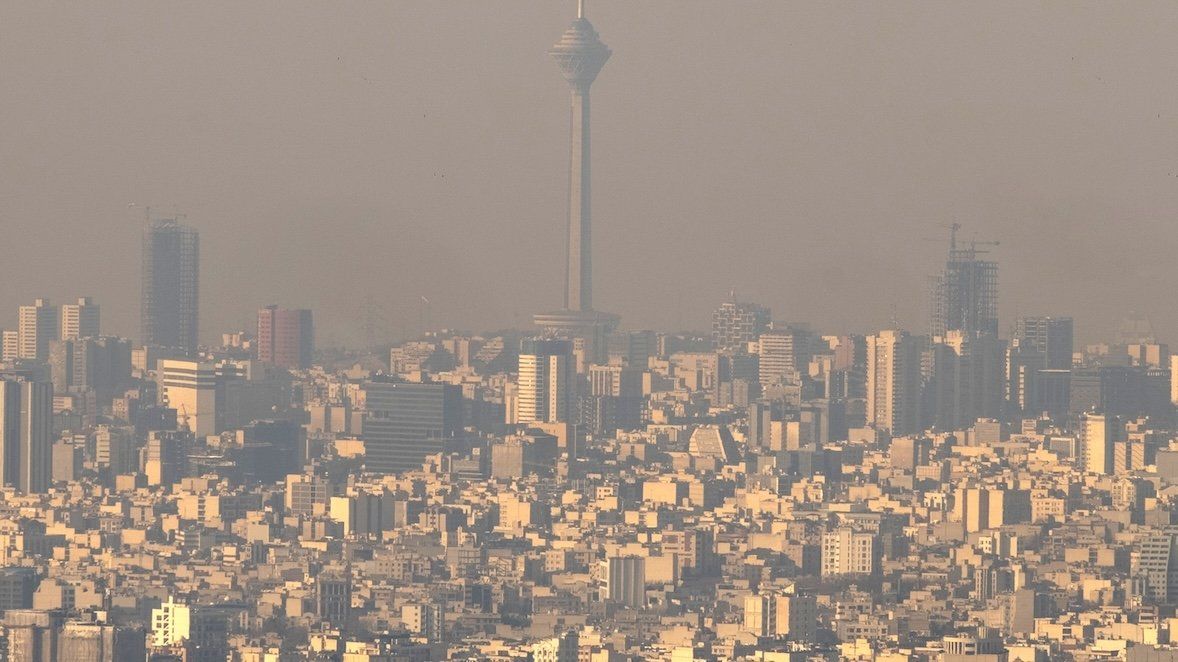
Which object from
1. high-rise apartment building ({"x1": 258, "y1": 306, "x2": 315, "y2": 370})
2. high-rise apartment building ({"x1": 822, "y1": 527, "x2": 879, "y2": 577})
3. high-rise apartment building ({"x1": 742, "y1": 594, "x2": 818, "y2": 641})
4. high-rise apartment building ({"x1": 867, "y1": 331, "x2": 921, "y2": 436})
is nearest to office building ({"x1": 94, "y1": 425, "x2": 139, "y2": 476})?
high-rise apartment building ({"x1": 258, "y1": 306, "x2": 315, "y2": 370})

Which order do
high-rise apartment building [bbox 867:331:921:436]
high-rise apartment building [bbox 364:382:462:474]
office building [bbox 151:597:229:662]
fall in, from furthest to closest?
high-rise apartment building [bbox 867:331:921:436] → high-rise apartment building [bbox 364:382:462:474] → office building [bbox 151:597:229:662]

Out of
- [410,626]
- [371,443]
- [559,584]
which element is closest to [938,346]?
[371,443]

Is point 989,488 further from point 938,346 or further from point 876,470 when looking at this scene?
point 938,346

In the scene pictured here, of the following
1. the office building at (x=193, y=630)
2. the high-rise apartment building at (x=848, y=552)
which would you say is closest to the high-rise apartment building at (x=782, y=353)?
the high-rise apartment building at (x=848, y=552)

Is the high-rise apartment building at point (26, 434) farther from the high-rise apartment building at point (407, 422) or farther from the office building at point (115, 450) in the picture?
the high-rise apartment building at point (407, 422)

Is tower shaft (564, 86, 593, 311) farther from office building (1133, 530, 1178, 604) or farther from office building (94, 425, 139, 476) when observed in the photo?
office building (1133, 530, 1178, 604)
